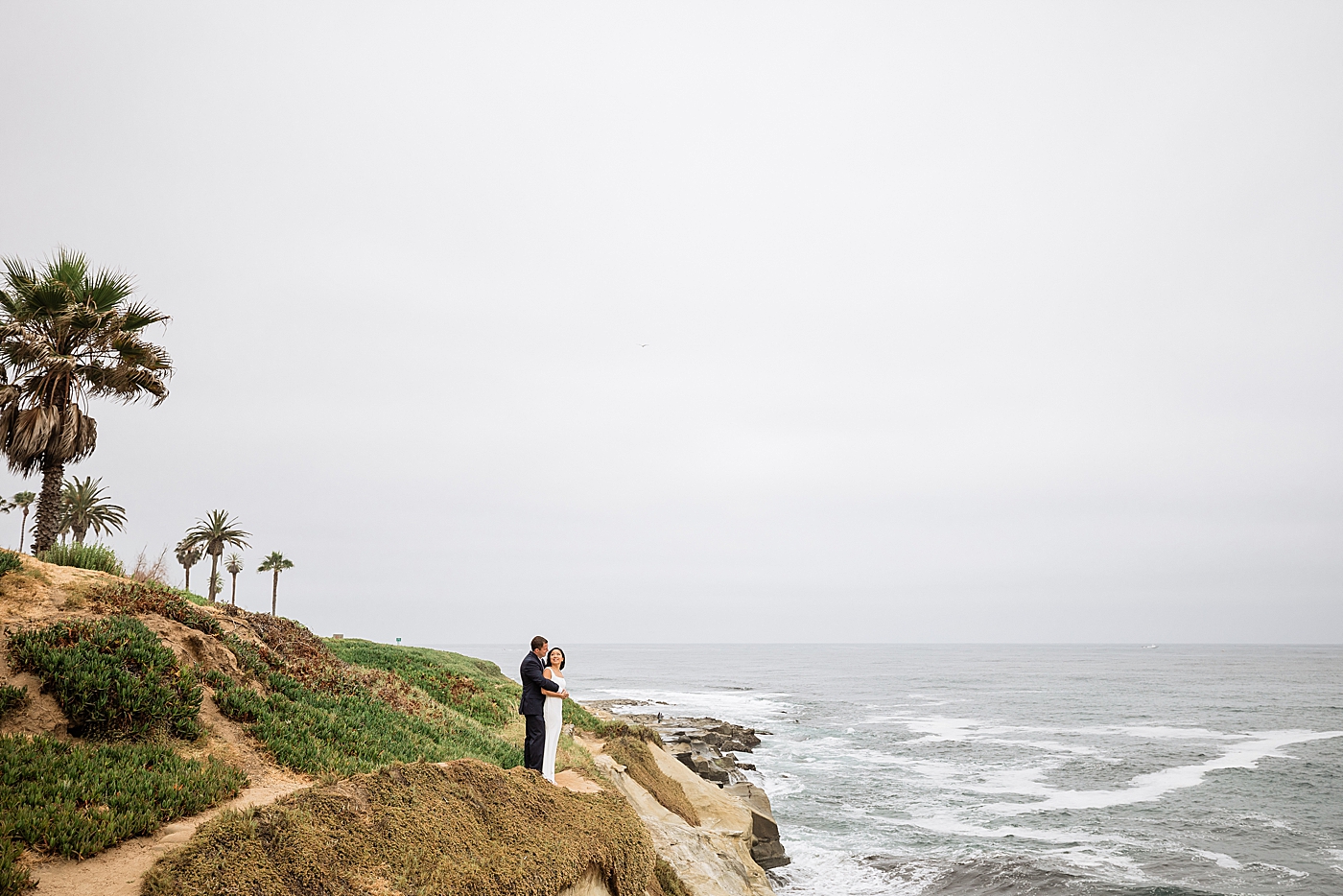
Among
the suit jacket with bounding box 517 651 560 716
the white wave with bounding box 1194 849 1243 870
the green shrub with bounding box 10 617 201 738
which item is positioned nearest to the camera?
the green shrub with bounding box 10 617 201 738

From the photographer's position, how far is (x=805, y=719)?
212 feet

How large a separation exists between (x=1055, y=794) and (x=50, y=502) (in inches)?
1555

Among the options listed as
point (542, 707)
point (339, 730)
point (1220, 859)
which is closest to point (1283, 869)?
point (1220, 859)

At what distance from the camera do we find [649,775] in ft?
64.0

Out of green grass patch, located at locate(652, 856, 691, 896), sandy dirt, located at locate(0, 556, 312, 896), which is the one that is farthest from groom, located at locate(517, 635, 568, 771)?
sandy dirt, located at locate(0, 556, 312, 896)

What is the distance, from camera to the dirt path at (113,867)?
6.35 meters

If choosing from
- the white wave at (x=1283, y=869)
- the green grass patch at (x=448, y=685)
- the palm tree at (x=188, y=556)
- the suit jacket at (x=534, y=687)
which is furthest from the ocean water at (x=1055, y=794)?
the palm tree at (x=188, y=556)

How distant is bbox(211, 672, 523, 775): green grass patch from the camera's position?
35.6ft

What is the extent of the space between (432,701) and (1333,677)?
14400 cm

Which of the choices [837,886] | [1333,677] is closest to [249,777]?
[837,886]

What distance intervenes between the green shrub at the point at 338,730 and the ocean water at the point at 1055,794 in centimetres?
1279

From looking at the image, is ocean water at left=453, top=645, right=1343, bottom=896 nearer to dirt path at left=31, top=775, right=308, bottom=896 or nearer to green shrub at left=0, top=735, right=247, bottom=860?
green shrub at left=0, top=735, right=247, bottom=860

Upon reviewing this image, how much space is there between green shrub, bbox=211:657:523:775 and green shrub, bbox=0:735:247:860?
4.83 feet

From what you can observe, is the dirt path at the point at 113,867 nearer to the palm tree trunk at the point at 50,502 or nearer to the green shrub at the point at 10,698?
the green shrub at the point at 10,698
